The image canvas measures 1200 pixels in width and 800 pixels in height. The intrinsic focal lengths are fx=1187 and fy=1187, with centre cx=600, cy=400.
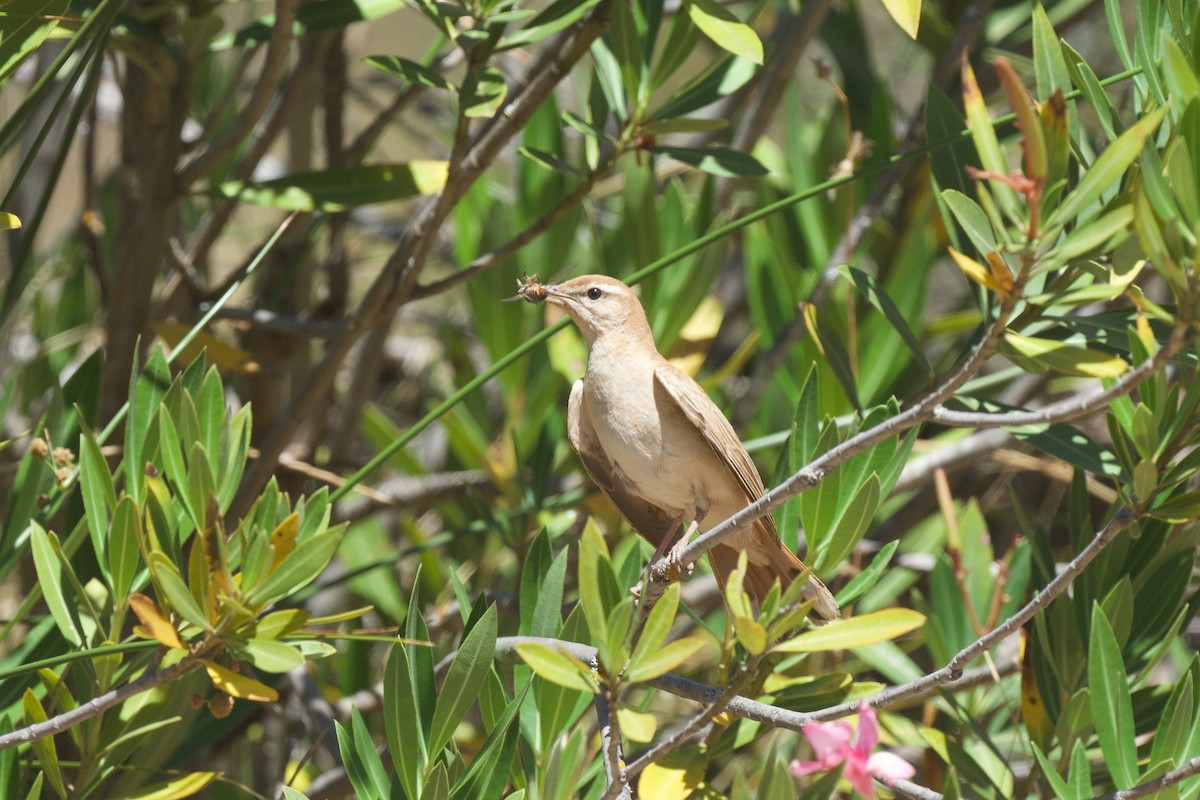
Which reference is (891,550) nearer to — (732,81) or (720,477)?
(720,477)

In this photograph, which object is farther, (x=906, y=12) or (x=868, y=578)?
(x=868, y=578)

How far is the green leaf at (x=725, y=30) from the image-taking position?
2029 mm

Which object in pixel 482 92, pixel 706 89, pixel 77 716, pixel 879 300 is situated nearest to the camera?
pixel 77 716

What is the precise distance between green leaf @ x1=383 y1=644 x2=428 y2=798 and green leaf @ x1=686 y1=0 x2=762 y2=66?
114 cm

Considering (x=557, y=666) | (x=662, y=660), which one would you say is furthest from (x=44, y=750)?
(x=662, y=660)

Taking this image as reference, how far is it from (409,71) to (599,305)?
709mm

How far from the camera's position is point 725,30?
2.07 metres

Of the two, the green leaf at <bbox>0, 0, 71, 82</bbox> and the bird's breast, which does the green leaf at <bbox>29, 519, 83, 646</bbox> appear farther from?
the bird's breast

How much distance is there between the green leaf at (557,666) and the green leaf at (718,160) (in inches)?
50.8

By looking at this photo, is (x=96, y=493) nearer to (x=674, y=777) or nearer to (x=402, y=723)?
(x=402, y=723)

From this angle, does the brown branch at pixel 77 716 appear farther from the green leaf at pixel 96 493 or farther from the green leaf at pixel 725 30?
the green leaf at pixel 725 30

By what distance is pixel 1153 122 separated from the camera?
134 centimetres

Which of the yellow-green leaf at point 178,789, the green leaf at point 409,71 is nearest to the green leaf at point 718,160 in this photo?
the green leaf at point 409,71

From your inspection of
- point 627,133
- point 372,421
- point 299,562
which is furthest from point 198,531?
point 372,421
